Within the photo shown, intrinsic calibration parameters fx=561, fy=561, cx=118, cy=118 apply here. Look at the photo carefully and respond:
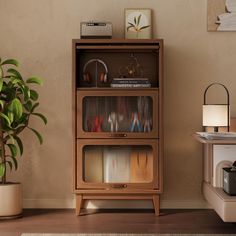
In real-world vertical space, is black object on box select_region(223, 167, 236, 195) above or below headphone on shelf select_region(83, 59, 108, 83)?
below

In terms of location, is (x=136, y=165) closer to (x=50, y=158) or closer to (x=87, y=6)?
(x=50, y=158)

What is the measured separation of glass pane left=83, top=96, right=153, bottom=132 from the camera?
14.9 feet

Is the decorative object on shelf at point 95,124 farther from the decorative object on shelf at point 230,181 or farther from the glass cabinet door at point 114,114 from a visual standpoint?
the decorative object on shelf at point 230,181

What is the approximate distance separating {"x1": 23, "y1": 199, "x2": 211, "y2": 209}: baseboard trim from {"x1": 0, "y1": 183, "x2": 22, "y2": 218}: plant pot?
414mm

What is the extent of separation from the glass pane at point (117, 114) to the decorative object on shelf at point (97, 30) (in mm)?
523

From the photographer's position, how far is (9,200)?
14.5ft

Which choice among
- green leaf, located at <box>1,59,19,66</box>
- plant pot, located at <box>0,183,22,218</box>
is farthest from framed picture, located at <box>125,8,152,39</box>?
plant pot, located at <box>0,183,22,218</box>

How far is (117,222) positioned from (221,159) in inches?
36.9

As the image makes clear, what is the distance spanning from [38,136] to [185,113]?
4.22ft

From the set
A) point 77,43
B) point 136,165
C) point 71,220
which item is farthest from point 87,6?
A: point 71,220

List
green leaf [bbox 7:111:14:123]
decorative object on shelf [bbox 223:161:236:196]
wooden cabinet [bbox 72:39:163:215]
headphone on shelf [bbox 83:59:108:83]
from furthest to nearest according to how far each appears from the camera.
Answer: headphone on shelf [bbox 83:59:108:83]
wooden cabinet [bbox 72:39:163:215]
green leaf [bbox 7:111:14:123]
decorative object on shelf [bbox 223:161:236:196]

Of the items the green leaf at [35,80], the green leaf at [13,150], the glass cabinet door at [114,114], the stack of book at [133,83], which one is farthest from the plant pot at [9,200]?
the stack of book at [133,83]

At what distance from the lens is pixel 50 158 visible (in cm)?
492

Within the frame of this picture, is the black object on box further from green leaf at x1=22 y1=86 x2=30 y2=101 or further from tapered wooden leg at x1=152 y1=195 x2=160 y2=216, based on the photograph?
green leaf at x1=22 y1=86 x2=30 y2=101
